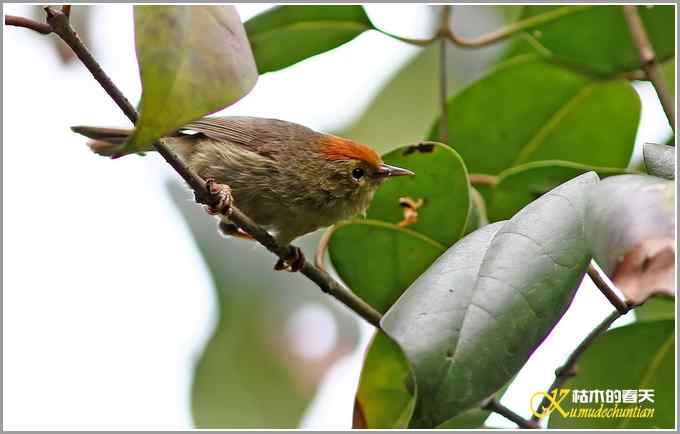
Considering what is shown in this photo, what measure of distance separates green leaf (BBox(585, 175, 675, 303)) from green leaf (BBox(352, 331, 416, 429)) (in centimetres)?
107

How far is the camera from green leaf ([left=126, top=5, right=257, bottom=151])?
193 cm

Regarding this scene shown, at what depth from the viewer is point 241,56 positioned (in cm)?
222

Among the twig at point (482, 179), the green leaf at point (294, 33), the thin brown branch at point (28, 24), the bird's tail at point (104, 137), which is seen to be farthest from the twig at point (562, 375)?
the bird's tail at point (104, 137)

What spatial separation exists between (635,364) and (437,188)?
959 mm

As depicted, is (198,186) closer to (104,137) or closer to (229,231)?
(229,231)

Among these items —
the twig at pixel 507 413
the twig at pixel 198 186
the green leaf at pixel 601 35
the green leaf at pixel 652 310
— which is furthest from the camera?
the green leaf at pixel 652 310

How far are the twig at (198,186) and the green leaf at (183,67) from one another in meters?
0.24

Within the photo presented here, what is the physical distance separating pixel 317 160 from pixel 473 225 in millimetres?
1290

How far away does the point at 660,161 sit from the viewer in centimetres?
234

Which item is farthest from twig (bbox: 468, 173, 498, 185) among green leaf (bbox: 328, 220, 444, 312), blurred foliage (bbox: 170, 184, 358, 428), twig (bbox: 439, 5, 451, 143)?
blurred foliage (bbox: 170, 184, 358, 428)

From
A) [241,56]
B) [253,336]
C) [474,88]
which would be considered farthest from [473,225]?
[253,336]

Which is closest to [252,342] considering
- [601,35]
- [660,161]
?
[601,35]

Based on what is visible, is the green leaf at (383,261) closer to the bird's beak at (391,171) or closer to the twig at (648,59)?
the bird's beak at (391,171)

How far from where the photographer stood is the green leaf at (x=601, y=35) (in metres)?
3.59
